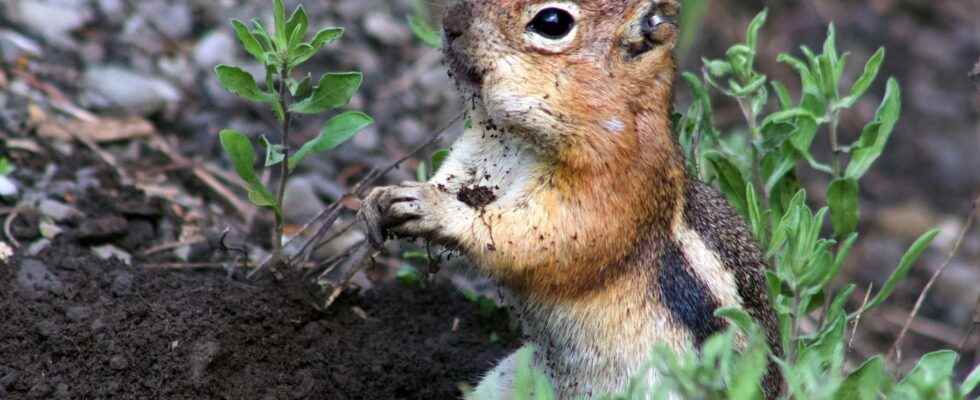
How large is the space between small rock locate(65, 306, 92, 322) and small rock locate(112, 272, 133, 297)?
103 millimetres

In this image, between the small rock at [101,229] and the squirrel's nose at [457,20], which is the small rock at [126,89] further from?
the squirrel's nose at [457,20]

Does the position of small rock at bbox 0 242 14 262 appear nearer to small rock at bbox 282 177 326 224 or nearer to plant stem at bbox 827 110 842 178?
small rock at bbox 282 177 326 224

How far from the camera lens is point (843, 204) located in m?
3.43

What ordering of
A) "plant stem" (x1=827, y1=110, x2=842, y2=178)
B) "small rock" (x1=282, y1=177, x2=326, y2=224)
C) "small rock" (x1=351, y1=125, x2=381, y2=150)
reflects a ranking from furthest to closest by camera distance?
"small rock" (x1=351, y1=125, x2=381, y2=150) < "small rock" (x1=282, y1=177, x2=326, y2=224) < "plant stem" (x1=827, y1=110, x2=842, y2=178)

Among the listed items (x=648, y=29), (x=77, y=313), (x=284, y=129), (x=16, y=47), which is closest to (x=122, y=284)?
(x=77, y=313)

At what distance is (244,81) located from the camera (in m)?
2.97

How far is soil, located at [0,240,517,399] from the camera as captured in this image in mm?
3039

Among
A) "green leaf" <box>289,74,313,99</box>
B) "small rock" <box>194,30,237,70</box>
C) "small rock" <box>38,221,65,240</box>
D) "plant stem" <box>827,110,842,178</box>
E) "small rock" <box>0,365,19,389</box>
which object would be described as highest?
"green leaf" <box>289,74,313,99</box>

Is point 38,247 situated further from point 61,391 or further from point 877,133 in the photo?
point 877,133

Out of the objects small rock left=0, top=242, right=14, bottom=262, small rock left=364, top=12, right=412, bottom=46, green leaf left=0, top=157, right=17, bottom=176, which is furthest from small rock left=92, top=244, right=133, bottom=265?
small rock left=364, top=12, right=412, bottom=46

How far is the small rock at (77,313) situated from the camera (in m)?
3.17

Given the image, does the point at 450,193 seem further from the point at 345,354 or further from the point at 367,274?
the point at 367,274

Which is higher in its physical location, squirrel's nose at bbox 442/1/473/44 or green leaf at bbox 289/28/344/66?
squirrel's nose at bbox 442/1/473/44

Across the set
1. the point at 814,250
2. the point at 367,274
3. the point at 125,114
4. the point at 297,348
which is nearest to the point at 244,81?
the point at 297,348
